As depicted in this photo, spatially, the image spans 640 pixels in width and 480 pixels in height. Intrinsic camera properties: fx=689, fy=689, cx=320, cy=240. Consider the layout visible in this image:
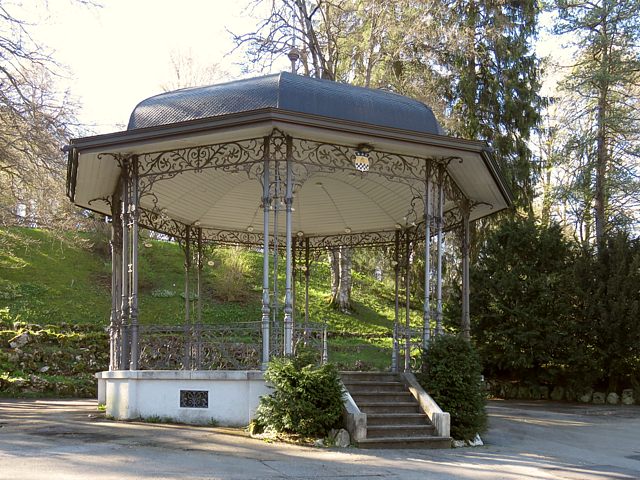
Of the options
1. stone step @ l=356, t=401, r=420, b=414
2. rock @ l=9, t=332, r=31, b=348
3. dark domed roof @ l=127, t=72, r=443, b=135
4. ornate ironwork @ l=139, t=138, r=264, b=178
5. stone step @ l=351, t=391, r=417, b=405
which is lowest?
stone step @ l=356, t=401, r=420, b=414

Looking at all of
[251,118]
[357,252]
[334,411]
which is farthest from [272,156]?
[357,252]

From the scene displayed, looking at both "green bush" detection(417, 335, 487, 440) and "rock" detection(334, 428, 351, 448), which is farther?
"green bush" detection(417, 335, 487, 440)

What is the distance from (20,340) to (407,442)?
13794 mm

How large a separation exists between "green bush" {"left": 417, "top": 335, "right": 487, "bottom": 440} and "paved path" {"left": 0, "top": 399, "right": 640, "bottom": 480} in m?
0.52

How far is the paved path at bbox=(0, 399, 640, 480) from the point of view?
7.16 meters

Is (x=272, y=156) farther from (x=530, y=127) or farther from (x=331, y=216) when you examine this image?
(x=530, y=127)

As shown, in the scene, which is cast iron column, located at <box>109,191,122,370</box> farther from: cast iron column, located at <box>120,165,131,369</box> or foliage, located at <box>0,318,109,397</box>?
foliage, located at <box>0,318,109,397</box>

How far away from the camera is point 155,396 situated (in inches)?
429

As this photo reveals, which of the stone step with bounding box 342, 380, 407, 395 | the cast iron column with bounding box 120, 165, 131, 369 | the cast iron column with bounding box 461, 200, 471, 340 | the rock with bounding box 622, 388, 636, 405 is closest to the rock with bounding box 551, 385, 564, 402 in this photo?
the rock with bounding box 622, 388, 636, 405

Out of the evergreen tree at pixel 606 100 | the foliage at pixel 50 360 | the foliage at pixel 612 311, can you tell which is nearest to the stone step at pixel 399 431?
the foliage at pixel 612 311

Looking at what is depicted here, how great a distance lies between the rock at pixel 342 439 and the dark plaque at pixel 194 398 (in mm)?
2393

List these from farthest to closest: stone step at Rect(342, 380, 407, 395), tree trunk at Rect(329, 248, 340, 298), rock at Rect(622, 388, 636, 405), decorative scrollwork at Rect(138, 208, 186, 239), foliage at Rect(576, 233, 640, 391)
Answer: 1. tree trunk at Rect(329, 248, 340, 298)
2. rock at Rect(622, 388, 636, 405)
3. foliage at Rect(576, 233, 640, 391)
4. decorative scrollwork at Rect(138, 208, 186, 239)
5. stone step at Rect(342, 380, 407, 395)

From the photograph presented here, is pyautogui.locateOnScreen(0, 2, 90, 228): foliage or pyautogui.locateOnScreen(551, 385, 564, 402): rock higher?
pyautogui.locateOnScreen(0, 2, 90, 228): foliage

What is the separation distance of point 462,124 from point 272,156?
608 inches
